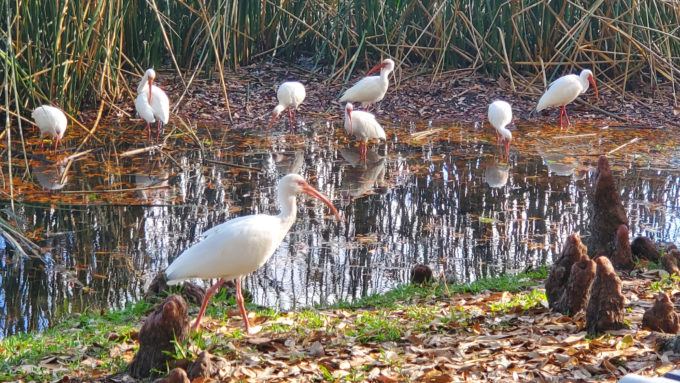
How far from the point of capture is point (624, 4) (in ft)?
44.6

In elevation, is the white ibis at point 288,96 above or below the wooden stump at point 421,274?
above

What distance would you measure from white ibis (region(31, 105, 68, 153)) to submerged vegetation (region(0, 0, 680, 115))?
1.82 metres

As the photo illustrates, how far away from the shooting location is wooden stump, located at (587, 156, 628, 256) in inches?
228

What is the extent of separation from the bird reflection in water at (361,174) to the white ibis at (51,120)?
3.55 metres

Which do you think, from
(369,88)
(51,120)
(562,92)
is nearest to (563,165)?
(562,92)

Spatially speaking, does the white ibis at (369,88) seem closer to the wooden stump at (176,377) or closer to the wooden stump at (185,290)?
the wooden stump at (185,290)

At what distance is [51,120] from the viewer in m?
10.0

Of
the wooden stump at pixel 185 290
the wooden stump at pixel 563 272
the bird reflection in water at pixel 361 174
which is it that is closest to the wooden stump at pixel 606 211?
the wooden stump at pixel 563 272

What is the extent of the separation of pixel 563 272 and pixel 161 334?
230cm

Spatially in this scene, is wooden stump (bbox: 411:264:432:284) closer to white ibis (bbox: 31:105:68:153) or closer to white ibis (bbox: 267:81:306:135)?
white ibis (bbox: 31:105:68:153)

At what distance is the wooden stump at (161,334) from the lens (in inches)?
149

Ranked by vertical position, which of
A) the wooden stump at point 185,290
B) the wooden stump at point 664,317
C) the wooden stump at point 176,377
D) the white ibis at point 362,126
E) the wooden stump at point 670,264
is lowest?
the wooden stump at point 176,377

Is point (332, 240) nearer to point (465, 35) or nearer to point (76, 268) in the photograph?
point (76, 268)

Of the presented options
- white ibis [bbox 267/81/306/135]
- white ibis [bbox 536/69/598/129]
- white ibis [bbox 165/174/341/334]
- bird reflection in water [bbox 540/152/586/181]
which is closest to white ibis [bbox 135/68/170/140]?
white ibis [bbox 267/81/306/135]
